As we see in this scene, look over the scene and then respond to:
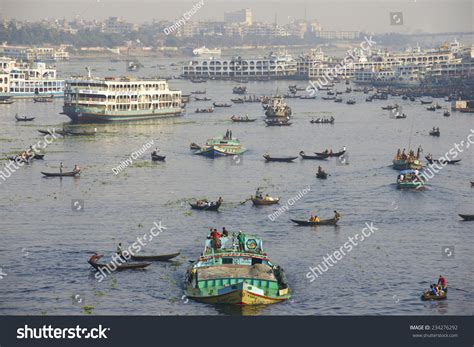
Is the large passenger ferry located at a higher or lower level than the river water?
higher

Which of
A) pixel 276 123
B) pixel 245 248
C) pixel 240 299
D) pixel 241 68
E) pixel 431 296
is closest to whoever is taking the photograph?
pixel 240 299

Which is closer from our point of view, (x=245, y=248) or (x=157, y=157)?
(x=245, y=248)

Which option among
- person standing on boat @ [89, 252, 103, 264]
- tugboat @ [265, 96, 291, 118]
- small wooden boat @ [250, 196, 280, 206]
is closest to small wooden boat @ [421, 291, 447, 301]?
person standing on boat @ [89, 252, 103, 264]

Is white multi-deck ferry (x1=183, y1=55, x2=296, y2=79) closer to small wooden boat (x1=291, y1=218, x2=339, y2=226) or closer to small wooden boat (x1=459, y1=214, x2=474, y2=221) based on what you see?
small wooden boat (x1=459, y1=214, x2=474, y2=221)

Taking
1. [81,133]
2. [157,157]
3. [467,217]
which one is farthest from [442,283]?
[81,133]

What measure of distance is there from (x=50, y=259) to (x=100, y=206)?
8755 mm

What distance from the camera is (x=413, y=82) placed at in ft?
381

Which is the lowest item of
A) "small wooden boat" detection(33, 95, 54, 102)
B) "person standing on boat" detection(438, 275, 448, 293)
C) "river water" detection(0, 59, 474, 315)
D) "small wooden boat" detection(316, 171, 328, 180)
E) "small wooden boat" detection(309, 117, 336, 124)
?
"small wooden boat" detection(33, 95, 54, 102)

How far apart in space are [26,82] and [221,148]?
48064 millimetres

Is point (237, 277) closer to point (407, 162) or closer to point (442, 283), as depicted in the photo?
point (442, 283)

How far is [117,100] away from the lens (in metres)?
73.2

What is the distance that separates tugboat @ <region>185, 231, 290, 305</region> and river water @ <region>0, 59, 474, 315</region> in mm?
365

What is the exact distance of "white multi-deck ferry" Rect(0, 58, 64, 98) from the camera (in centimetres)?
9412
